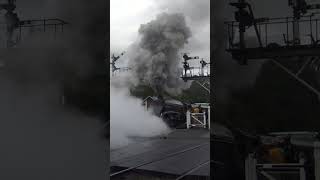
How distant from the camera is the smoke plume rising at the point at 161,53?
347 centimetres

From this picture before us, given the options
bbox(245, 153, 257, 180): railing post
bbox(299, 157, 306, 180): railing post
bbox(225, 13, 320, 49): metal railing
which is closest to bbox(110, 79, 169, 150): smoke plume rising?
bbox(245, 153, 257, 180): railing post

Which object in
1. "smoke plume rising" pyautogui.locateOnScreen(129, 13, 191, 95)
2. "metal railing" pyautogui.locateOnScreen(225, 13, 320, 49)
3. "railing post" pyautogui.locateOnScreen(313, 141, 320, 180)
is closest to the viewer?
"railing post" pyautogui.locateOnScreen(313, 141, 320, 180)

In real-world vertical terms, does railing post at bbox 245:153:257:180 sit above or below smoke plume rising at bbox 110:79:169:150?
below

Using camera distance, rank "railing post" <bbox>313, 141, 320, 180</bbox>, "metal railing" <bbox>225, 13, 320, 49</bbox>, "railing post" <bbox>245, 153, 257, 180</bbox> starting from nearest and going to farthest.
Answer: "railing post" <bbox>313, 141, 320, 180</bbox> < "metal railing" <bbox>225, 13, 320, 49</bbox> < "railing post" <bbox>245, 153, 257, 180</bbox>

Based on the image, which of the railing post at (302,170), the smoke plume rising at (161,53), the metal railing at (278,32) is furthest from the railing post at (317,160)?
the smoke plume rising at (161,53)

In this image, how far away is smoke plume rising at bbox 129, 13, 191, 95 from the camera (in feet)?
11.4

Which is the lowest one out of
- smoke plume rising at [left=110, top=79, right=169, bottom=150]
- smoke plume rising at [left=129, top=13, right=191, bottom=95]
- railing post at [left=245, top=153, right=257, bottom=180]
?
railing post at [left=245, top=153, right=257, bottom=180]

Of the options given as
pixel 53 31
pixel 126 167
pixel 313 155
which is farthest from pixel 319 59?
pixel 53 31

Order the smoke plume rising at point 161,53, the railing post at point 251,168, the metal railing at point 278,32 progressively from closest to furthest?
1. the metal railing at point 278,32
2. the railing post at point 251,168
3. the smoke plume rising at point 161,53

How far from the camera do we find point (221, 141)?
122 inches

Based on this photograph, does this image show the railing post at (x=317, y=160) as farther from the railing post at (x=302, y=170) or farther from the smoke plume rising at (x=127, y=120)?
the smoke plume rising at (x=127, y=120)

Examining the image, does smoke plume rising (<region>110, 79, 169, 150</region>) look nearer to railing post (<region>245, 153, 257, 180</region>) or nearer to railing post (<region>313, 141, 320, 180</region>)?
railing post (<region>245, 153, 257, 180</region>)

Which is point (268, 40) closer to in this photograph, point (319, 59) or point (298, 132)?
point (319, 59)

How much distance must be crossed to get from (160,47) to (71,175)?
1.23 metres
